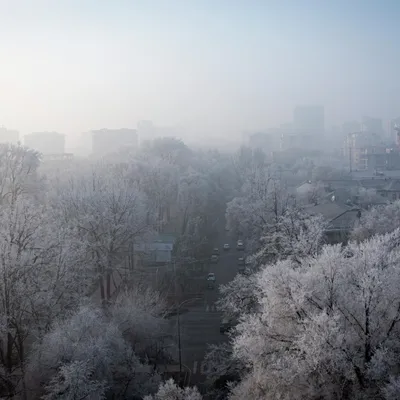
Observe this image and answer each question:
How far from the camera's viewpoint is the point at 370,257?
33.3 feet

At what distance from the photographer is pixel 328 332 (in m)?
8.76

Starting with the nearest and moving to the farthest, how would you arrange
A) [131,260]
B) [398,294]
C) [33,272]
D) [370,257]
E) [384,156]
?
1. [398,294]
2. [370,257]
3. [33,272]
4. [131,260]
5. [384,156]

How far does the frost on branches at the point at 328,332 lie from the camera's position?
877cm

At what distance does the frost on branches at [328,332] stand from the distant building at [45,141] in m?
80.8

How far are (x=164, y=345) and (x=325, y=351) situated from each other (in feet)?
21.6

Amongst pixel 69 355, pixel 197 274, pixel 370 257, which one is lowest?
pixel 197 274

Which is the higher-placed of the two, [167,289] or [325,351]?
[325,351]

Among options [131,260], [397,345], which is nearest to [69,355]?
[397,345]

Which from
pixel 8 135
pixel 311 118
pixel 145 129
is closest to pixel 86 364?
pixel 8 135

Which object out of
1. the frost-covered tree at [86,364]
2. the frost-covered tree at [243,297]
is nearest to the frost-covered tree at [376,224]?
the frost-covered tree at [243,297]

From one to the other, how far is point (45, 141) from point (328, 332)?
275ft

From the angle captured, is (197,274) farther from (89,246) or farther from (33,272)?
(33,272)

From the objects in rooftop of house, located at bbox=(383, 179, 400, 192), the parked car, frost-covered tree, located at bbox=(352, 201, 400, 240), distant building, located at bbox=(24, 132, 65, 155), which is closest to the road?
the parked car

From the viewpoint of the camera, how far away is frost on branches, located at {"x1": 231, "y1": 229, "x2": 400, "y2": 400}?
28.8 ft
